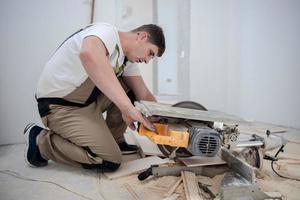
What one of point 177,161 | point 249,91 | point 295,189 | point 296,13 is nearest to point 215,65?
point 249,91

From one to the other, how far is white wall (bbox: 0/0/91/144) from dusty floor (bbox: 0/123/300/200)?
400mm

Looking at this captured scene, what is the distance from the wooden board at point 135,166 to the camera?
1.40 meters

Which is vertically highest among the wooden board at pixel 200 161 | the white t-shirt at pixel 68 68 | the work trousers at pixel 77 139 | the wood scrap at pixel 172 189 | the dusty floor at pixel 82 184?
the white t-shirt at pixel 68 68

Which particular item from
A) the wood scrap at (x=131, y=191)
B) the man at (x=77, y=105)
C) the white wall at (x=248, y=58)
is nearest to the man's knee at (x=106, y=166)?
the man at (x=77, y=105)

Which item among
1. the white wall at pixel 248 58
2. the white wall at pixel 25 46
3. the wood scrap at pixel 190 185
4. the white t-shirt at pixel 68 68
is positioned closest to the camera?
the wood scrap at pixel 190 185

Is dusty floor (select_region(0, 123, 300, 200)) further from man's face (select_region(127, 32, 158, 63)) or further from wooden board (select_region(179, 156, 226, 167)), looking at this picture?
man's face (select_region(127, 32, 158, 63))

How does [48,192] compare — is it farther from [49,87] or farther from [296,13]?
[296,13]

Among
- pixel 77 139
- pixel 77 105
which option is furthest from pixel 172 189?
pixel 77 105

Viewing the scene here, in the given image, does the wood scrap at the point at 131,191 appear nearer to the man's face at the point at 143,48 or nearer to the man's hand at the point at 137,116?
the man's hand at the point at 137,116

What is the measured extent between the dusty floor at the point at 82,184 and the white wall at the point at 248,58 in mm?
1057

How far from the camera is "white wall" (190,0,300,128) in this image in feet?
7.79

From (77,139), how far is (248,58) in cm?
192

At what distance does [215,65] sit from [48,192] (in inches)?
81.5

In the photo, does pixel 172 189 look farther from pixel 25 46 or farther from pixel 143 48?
pixel 25 46
